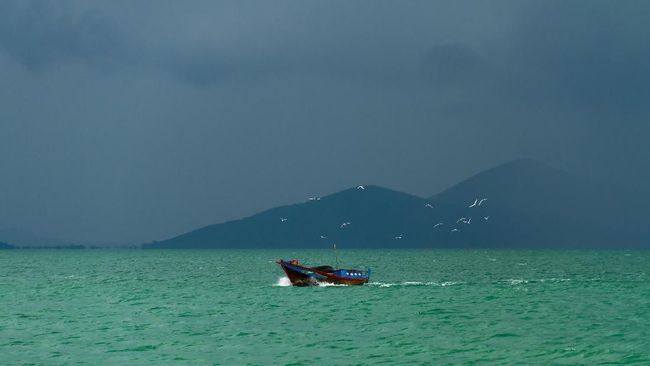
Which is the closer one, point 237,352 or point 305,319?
point 237,352

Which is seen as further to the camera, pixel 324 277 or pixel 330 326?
pixel 324 277

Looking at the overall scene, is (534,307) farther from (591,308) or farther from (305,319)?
(305,319)

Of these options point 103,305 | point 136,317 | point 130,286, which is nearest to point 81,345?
point 136,317

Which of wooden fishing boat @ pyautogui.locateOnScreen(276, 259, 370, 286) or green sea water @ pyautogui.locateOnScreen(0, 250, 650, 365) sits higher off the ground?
wooden fishing boat @ pyautogui.locateOnScreen(276, 259, 370, 286)

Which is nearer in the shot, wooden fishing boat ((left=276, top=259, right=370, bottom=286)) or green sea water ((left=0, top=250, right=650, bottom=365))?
green sea water ((left=0, top=250, right=650, bottom=365))

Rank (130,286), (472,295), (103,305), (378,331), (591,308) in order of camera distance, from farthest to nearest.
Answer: (130,286)
(472,295)
(103,305)
(591,308)
(378,331)

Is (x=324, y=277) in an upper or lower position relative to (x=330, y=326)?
upper

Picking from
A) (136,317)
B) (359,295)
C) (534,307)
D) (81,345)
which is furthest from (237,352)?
(359,295)

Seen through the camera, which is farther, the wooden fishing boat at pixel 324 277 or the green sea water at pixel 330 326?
the wooden fishing boat at pixel 324 277

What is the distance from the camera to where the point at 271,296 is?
247ft

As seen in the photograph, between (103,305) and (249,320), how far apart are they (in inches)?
761

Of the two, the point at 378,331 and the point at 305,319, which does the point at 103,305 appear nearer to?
the point at 305,319

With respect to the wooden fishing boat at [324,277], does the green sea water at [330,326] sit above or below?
below

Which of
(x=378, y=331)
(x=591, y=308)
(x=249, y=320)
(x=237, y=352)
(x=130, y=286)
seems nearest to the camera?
(x=237, y=352)
